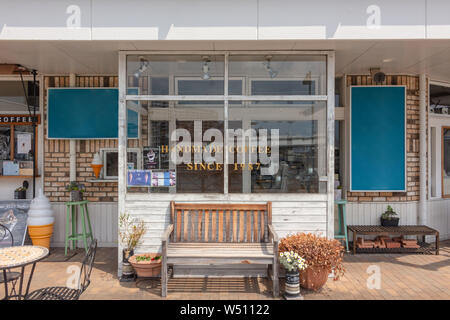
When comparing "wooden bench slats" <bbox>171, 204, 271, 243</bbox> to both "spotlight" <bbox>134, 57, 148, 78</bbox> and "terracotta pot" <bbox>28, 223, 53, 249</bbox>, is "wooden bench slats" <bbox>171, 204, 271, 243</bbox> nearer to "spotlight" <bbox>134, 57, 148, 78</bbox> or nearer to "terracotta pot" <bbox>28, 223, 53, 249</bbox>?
"spotlight" <bbox>134, 57, 148, 78</bbox>

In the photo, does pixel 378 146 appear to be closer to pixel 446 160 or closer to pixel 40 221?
pixel 446 160

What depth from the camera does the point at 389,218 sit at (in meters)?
5.27

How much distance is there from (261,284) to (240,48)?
3.04m

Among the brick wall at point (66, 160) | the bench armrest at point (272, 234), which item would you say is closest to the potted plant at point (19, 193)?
the brick wall at point (66, 160)

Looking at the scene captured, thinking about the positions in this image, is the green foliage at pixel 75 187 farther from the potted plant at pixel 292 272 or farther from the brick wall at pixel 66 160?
the potted plant at pixel 292 272

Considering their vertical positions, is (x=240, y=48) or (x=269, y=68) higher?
(x=240, y=48)

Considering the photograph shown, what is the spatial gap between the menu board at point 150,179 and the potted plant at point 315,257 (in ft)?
5.52

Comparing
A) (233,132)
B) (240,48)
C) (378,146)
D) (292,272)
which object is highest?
(240,48)

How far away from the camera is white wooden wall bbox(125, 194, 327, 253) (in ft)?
13.3

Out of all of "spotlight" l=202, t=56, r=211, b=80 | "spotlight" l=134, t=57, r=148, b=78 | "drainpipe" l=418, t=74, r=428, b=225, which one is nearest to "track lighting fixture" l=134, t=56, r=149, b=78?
"spotlight" l=134, t=57, r=148, b=78

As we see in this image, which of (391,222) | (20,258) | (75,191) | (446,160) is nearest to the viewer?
Result: (20,258)

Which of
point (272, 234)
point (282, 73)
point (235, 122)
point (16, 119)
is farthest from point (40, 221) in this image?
point (282, 73)
